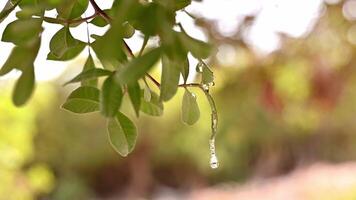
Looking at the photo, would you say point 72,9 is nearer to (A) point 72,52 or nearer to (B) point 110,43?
(A) point 72,52

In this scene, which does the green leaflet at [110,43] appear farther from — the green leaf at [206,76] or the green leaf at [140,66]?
the green leaf at [206,76]

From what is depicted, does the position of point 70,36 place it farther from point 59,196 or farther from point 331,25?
point 59,196

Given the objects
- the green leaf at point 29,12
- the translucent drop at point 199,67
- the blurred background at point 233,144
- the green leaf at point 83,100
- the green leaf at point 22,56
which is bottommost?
the green leaf at point 22,56

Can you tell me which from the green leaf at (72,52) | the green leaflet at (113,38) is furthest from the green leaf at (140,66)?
the green leaf at (72,52)

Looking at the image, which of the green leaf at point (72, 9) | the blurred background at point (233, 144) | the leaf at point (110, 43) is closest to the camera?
the leaf at point (110, 43)

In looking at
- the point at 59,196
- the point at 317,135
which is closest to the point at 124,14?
the point at 59,196

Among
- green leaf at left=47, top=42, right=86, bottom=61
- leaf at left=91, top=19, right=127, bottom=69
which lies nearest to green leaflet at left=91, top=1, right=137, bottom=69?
leaf at left=91, top=19, right=127, bottom=69
